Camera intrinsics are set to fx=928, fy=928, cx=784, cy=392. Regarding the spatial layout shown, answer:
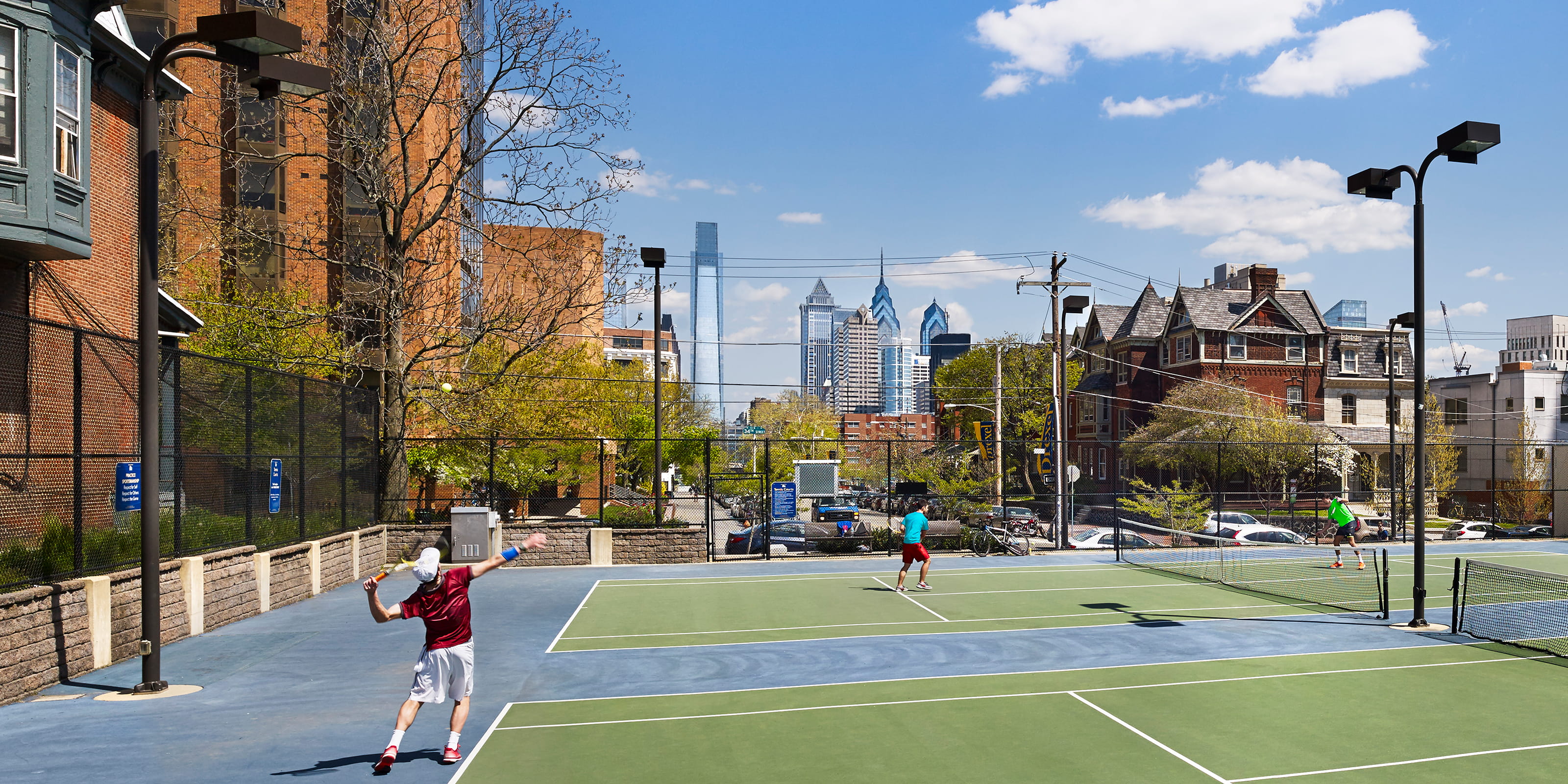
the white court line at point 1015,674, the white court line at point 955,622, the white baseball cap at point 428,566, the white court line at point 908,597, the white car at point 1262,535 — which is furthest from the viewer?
the white car at point 1262,535

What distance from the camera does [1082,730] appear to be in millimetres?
9242

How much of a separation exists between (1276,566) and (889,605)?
1247cm

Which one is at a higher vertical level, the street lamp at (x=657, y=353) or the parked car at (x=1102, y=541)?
Answer: the street lamp at (x=657, y=353)

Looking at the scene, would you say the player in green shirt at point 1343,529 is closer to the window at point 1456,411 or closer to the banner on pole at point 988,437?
the banner on pole at point 988,437

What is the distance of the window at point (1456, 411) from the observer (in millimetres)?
58438

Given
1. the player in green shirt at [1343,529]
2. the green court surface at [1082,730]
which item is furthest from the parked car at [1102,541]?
the green court surface at [1082,730]

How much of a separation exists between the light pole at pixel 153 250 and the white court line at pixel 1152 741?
34.3ft

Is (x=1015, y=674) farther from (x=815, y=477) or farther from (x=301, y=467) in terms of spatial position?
(x=815, y=477)

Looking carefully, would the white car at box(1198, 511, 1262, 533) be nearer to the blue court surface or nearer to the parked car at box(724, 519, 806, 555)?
the parked car at box(724, 519, 806, 555)

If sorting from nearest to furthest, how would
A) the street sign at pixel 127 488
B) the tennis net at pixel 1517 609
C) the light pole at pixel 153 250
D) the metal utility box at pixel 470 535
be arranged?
the light pole at pixel 153 250
the street sign at pixel 127 488
the tennis net at pixel 1517 609
the metal utility box at pixel 470 535

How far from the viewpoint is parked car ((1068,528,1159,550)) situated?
97.3ft

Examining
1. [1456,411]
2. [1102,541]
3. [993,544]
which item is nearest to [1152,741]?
[993,544]

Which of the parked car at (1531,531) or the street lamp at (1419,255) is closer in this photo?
the street lamp at (1419,255)

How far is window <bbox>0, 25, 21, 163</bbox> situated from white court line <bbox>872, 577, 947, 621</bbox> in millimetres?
16261
